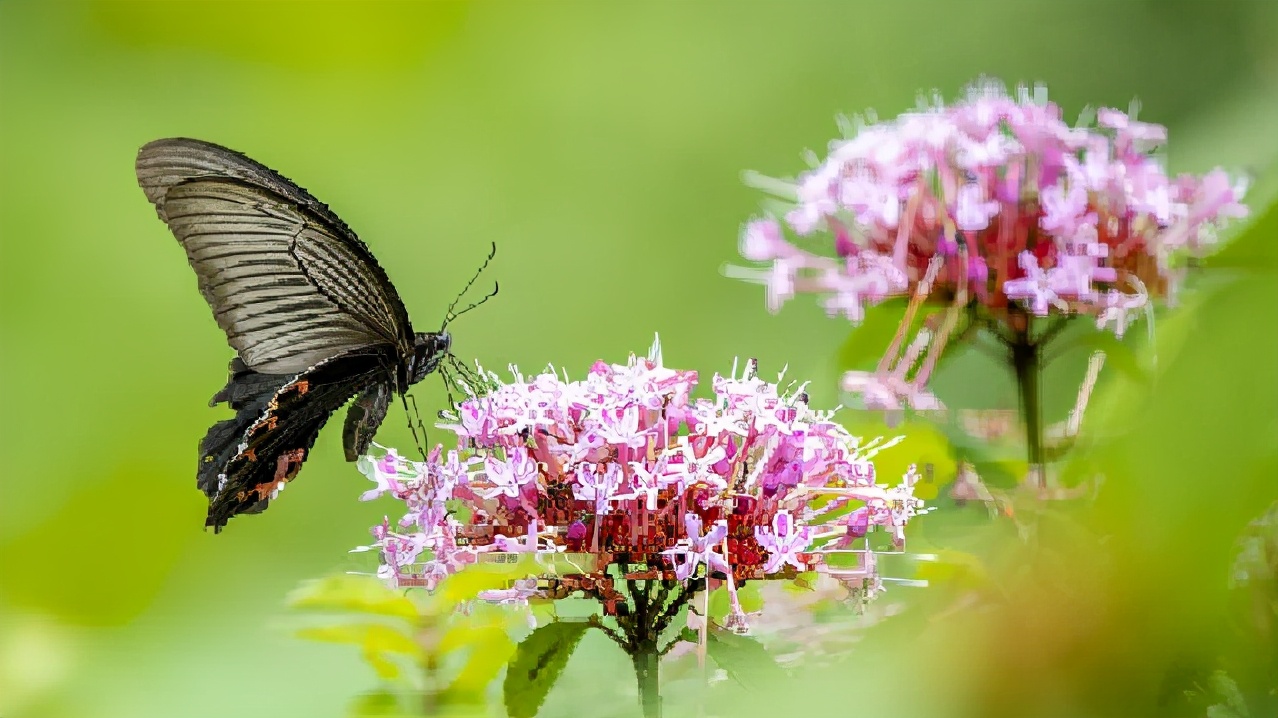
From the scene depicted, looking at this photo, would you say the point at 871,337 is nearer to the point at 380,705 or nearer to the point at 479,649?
the point at 479,649

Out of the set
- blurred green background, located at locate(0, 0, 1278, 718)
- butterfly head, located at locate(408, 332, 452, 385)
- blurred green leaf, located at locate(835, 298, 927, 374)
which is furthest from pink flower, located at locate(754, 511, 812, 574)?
butterfly head, located at locate(408, 332, 452, 385)

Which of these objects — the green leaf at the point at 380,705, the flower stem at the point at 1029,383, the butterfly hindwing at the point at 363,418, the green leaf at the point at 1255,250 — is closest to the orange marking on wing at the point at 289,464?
the butterfly hindwing at the point at 363,418

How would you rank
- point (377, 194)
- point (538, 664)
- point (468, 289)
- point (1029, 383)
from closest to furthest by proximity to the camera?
point (538, 664)
point (1029, 383)
point (468, 289)
point (377, 194)

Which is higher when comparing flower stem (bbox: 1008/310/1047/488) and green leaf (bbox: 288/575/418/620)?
flower stem (bbox: 1008/310/1047/488)

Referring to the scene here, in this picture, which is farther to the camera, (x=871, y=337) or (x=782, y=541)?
(x=871, y=337)

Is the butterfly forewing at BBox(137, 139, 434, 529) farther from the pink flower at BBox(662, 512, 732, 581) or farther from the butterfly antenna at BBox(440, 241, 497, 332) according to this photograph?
the pink flower at BBox(662, 512, 732, 581)

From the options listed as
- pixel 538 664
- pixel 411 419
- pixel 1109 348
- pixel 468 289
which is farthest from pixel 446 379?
pixel 1109 348

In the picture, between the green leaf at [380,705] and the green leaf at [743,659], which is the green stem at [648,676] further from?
the green leaf at [380,705]
